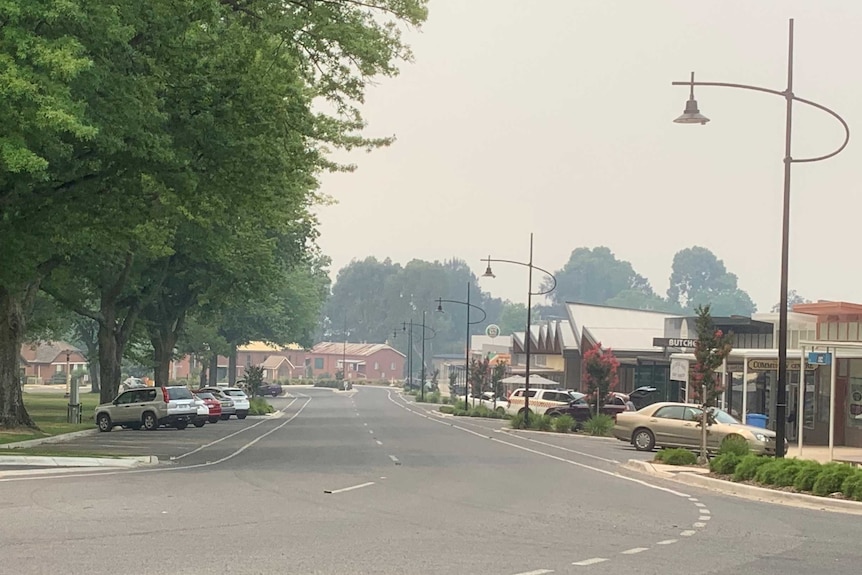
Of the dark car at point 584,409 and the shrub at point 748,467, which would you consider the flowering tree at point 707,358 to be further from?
the dark car at point 584,409

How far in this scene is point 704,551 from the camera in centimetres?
1298

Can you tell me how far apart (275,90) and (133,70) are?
2.88m

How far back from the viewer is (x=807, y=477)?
20.6 metres

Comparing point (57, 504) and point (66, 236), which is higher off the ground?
point (66, 236)

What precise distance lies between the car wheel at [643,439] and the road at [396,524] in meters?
9.75

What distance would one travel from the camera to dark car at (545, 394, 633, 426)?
5412cm

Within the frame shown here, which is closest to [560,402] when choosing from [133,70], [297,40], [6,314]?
[6,314]

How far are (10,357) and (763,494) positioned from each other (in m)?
24.1

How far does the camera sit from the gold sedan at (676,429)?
33.5m

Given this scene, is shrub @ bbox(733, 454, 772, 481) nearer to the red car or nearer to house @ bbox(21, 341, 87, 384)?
the red car

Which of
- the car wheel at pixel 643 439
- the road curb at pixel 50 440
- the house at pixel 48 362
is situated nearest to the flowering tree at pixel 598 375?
the car wheel at pixel 643 439

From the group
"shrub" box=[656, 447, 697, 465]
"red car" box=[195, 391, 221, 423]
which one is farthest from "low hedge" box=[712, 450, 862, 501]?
"red car" box=[195, 391, 221, 423]

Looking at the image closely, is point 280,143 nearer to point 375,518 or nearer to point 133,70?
point 133,70

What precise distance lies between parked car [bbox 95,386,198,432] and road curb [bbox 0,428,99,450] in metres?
0.97
